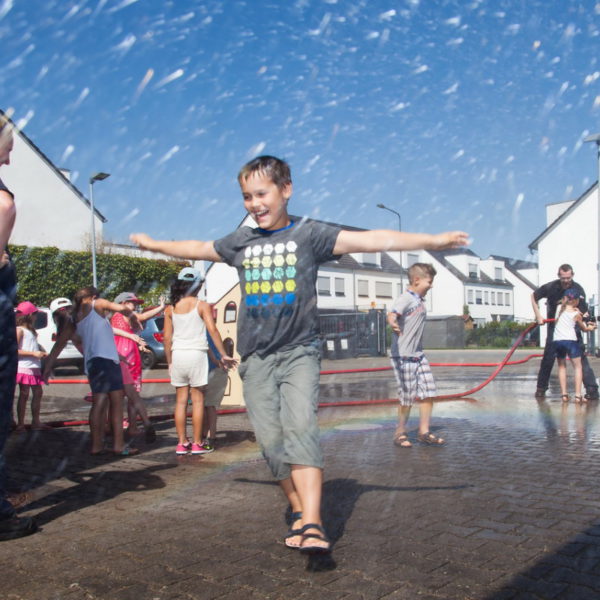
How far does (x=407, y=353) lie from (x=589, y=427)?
96.8 inches

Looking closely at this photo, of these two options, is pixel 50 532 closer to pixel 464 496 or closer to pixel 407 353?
pixel 464 496

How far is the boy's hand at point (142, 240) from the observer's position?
403 centimetres

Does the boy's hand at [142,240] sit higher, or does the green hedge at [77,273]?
the green hedge at [77,273]

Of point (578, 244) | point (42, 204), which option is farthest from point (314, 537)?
point (578, 244)

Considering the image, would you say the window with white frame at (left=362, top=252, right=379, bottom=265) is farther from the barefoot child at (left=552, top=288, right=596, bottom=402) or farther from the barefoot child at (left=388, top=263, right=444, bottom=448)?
the barefoot child at (left=388, top=263, right=444, bottom=448)

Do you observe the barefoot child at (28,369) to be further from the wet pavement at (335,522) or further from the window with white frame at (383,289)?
the window with white frame at (383,289)

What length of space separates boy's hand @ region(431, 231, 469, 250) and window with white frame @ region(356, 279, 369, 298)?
53.8 metres

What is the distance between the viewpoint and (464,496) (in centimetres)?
441

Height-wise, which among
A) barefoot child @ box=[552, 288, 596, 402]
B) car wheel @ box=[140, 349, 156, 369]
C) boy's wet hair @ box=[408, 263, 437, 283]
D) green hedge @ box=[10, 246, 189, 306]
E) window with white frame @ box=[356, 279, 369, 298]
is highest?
window with white frame @ box=[356, 279, 369, 298]

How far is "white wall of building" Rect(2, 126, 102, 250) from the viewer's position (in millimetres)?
39188

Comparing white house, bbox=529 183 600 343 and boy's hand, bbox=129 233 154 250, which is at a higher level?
white house, bbox=529 183 600 343

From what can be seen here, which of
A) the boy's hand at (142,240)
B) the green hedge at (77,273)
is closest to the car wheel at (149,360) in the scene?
the green hedge at (77,273)

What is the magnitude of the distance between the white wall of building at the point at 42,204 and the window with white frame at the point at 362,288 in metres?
23.5

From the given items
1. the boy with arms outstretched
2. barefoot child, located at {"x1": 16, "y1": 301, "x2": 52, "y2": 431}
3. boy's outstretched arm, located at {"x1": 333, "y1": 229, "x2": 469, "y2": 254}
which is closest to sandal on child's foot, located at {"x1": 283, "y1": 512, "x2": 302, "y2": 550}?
the boy with arms outstretched
